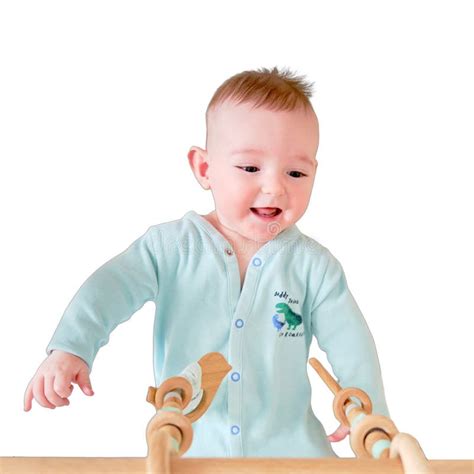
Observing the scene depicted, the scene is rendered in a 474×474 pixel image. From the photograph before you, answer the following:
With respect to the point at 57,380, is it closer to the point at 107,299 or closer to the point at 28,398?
the point at 28,398

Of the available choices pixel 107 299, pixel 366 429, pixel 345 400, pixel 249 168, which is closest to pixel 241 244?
pixel 249 168

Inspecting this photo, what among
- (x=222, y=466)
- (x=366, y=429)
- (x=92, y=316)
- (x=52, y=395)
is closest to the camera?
(x=222, y=466)

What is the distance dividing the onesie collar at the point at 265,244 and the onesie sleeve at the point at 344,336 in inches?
3.0

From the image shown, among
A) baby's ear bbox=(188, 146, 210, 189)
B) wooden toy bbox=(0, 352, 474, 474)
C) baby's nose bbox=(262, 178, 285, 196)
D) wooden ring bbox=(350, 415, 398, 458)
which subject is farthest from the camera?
baby's ear bbox=(188, 146, 210, 189)

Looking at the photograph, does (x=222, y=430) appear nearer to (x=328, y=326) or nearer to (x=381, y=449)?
(x=328, y=326)

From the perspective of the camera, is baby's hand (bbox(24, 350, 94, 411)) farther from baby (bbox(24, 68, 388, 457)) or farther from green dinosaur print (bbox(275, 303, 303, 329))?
green dinosaur print (bbox(275, 303, 303, 329))

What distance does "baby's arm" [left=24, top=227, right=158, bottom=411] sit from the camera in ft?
4.01

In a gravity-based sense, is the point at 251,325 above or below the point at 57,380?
→ above

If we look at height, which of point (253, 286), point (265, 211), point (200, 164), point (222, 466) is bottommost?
point (222, 466)

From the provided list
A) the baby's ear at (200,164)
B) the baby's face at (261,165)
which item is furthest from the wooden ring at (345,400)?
the baby's ear at (200,164)

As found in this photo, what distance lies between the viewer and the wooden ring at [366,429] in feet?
3.56

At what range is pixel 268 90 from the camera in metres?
1.45

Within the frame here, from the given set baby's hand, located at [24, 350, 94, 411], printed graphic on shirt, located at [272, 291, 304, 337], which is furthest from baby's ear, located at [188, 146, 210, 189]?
baby's hand, located at [24, 350, 94, 411]

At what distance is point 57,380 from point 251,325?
1.23 feet
